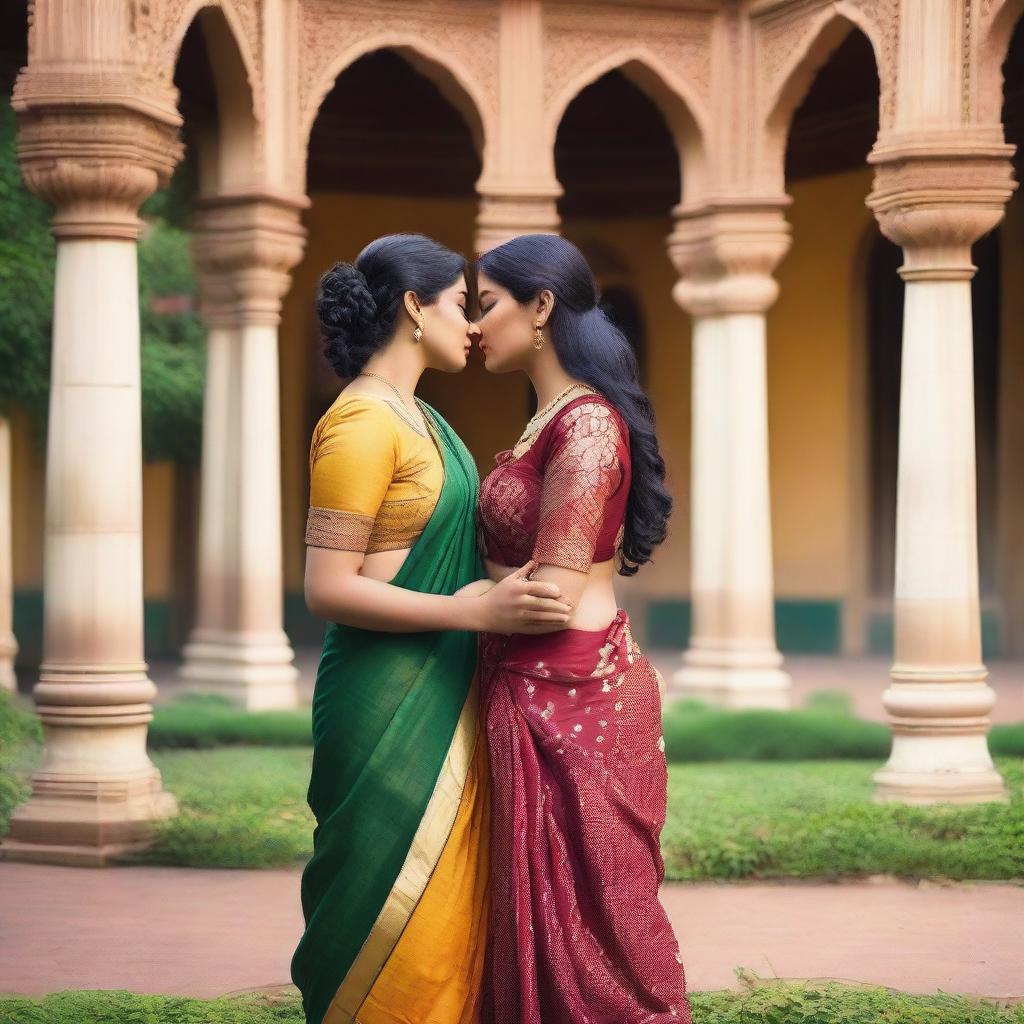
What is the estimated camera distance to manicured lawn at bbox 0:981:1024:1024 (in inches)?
203

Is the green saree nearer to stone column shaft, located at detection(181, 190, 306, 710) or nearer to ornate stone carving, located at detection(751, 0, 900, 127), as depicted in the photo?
ornate stone carving, located at detection(751, 0, 900, 127)

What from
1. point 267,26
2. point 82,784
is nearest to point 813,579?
point 267,26

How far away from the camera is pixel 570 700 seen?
400cm

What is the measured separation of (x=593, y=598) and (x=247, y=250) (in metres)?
7.52

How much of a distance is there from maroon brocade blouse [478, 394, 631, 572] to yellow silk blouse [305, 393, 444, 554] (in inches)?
6.0

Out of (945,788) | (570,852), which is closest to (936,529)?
(945,788)

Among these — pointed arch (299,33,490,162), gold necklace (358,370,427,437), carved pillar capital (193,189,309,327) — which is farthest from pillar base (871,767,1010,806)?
gold necklace (358,370,427,437)

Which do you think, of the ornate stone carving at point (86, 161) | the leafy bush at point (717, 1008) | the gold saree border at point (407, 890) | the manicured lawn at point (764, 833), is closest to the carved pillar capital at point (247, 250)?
the ornate stone carving at point (86, 161)

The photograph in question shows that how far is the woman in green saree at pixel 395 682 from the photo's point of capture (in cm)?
391

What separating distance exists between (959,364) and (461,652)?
17.3ft

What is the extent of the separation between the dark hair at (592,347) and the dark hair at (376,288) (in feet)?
0.34

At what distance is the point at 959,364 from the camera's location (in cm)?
877

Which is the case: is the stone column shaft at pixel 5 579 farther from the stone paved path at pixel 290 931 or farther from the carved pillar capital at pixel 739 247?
the stone paved path at pixel 290 931

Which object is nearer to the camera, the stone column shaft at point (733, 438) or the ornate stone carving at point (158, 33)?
the ornate stone carving at point (158, 33)
